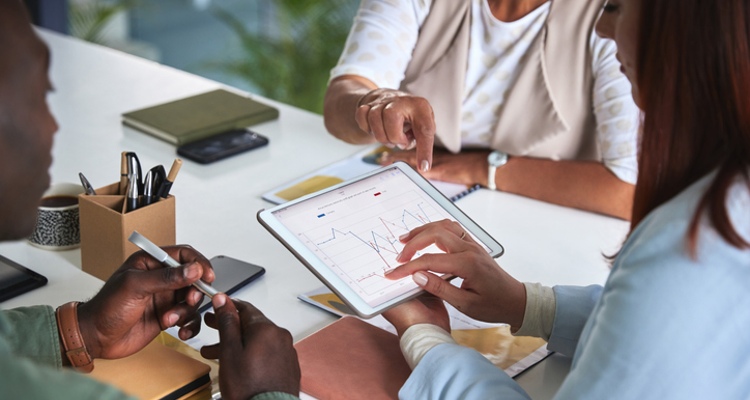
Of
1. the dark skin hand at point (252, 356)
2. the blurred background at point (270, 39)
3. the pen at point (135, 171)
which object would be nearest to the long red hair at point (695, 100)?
the dark skin hand at point (252, 356)

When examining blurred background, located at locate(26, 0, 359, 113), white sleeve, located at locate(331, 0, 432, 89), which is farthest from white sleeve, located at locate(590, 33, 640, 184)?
blurred background, located at locate(26, 0, 359, 113)

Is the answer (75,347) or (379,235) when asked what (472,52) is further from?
(75,347)

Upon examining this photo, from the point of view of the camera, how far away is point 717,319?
32.2 inches

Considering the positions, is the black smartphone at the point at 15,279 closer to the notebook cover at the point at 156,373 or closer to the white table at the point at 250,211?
the white table at the point at 250,211

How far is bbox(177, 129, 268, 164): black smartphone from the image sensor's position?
184 cm

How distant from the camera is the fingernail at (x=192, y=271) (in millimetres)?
1131

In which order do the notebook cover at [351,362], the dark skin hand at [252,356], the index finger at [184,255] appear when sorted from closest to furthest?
1. the dark skin hand at [252,356]
2. the notebook cover at [351,362]
3. the index finger at [184,255]

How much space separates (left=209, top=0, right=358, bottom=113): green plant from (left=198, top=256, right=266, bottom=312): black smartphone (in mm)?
2803

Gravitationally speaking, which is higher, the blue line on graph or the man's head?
the man's head

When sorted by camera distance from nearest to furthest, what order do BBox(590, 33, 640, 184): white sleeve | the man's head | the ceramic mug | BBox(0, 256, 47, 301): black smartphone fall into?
the man's head < BBox(0, 256, 47, 301): black smartphone < the ceramic mug < BBox(590, 33, 640, 184): white sleeve

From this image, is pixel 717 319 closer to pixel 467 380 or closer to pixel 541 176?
pixel 467 380

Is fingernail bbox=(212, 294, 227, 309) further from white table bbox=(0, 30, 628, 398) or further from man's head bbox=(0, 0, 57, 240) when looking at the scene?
man's head bbox=(0, 0, 57, 240)

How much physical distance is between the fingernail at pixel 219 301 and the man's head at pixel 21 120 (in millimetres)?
273

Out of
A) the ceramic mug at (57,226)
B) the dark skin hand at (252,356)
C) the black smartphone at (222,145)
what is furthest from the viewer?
the black smartphone at (222,145)
